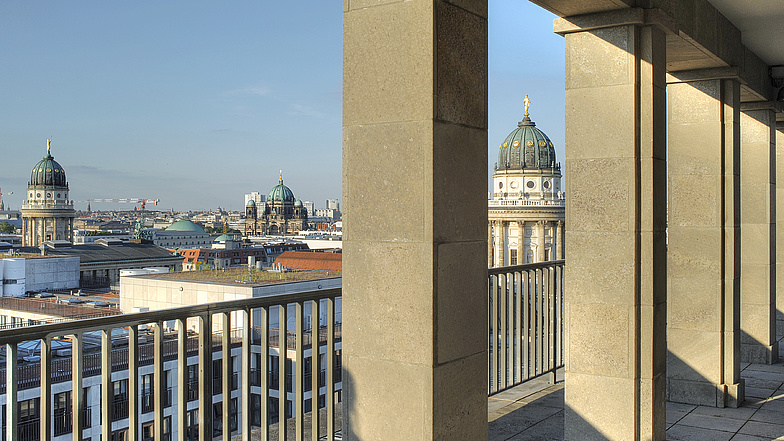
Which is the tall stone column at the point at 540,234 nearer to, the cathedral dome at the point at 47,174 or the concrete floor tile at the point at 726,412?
the concrete floor tile at the point at 726,412

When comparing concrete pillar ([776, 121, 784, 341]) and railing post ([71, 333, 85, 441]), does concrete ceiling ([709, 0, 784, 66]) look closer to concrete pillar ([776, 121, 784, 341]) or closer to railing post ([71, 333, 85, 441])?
concrete pillar ([776, 121, 784, 341])

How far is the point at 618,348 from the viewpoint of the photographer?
4.45 metres

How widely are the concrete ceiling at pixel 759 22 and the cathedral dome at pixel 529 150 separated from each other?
3761 inches

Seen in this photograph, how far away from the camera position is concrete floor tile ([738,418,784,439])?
4.98 meters

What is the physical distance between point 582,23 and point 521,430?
2650 millimetres

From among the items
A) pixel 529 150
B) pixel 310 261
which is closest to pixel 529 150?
pixel 529 150

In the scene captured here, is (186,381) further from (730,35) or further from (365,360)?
(730,35)

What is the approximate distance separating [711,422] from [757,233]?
3.20m

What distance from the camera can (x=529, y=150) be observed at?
333ft

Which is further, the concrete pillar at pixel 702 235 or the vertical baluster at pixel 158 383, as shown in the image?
the concrete pillar at pixel 702 235

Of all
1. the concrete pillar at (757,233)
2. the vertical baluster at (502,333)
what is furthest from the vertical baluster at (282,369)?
the concrete pillar at (757,233)

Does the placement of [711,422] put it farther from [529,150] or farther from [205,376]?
[529,150]

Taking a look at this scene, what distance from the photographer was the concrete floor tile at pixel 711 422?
5.21 meters

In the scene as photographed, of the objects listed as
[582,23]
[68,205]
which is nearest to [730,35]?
[582,23]
